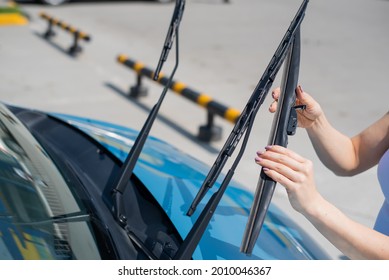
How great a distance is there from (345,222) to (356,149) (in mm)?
800

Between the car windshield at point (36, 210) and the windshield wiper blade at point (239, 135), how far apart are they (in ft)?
0.98

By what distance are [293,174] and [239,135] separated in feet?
0.79

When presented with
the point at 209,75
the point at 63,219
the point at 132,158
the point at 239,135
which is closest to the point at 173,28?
the point at 132,158

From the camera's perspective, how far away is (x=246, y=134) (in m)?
1.70

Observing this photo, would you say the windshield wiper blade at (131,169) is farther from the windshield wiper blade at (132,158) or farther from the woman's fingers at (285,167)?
the woman's fingers at (285,167)

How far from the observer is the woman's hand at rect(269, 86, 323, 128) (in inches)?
74.9

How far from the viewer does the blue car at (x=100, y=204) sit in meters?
1.68

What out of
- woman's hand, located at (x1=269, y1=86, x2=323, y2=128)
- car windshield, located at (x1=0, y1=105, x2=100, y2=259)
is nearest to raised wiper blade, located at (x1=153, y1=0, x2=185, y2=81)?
woman's hand, located at (x1=269, y1=86, x2=323, y2=128)

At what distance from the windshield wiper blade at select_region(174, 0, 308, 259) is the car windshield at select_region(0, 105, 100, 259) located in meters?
0.30

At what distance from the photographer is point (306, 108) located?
2047 mm

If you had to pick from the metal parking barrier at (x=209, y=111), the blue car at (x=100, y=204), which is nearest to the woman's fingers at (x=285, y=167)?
the blue car at (x=100, y=204)

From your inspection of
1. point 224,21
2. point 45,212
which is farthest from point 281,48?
point 224,21

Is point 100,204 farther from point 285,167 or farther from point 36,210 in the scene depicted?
point 285,167
